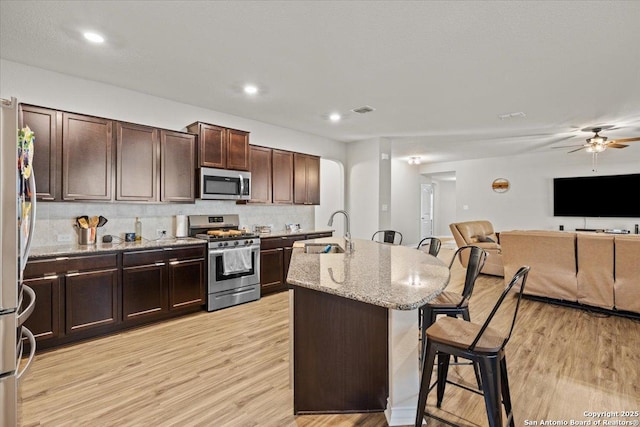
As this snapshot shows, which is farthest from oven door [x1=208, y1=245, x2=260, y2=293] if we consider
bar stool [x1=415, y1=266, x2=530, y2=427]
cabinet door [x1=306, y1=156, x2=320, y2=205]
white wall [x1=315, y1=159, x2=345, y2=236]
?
bar stool [x1=415, y1=266, x2=530, y2=427]

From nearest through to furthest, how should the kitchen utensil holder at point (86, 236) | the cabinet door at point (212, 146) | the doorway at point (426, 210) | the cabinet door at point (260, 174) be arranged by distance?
the kitchen utensil holder at point (86, 236), the cabinet door at point (212, 146), the cabinet door at point (260, 174), the doorway at point (426, 210)

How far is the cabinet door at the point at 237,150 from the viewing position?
4.26 metres

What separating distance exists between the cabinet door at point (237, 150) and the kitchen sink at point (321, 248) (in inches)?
69.1

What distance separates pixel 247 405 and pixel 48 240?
8.83ft

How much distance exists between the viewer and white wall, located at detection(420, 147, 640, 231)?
7275 mm

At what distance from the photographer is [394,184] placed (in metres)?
9.47

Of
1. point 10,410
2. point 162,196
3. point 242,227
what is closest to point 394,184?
point 242,227

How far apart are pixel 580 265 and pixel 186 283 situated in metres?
4.68

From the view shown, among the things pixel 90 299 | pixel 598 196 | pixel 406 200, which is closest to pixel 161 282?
pixel 90 299

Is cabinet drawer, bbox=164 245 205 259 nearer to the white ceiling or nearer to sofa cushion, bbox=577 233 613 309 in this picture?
the white ceiling

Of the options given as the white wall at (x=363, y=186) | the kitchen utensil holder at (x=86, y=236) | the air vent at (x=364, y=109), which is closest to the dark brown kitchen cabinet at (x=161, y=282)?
the kitchen utensil holder at (x=86, y=236)

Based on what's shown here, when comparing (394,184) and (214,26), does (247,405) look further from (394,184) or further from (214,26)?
(394,184)

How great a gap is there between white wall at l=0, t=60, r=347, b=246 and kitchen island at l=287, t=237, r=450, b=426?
9.03 feet

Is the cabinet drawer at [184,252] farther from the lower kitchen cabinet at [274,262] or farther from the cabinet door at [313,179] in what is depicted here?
the cabinet door at [313,179]
